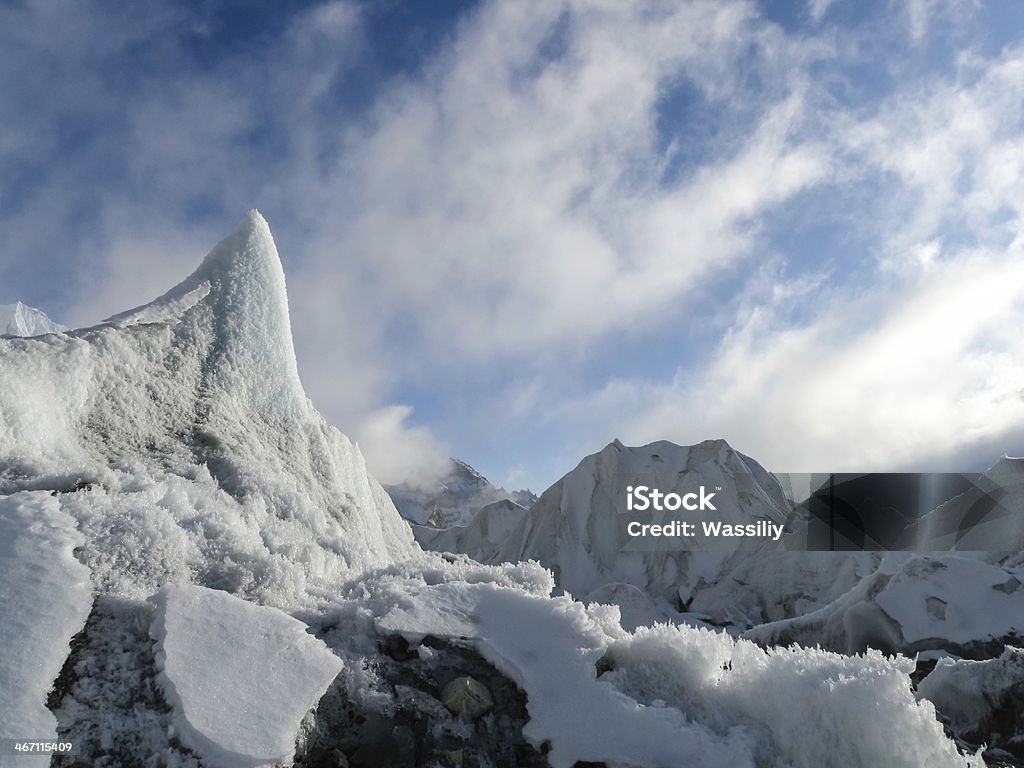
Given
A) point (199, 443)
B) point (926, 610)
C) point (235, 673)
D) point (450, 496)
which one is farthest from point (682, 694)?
point (450, 496)

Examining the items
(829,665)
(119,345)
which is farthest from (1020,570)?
(119,345)

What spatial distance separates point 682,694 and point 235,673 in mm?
3518

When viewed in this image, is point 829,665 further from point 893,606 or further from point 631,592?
point 631,592

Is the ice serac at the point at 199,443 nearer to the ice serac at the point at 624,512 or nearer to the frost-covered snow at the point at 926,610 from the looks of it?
the frost-covered snow at the point at 926,610

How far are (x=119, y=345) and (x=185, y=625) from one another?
4.72m

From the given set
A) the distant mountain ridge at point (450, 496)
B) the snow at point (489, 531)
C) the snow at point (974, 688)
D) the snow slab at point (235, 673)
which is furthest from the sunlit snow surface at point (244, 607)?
the distant mountain ridge at point (450, 496)

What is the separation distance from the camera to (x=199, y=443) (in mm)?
8492

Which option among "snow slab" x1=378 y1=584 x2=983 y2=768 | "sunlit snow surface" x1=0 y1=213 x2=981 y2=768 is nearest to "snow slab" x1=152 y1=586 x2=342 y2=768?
"sunlit snow surface" x1=0 y1=213 x2=981 y2=768

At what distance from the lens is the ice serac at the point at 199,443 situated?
614cm

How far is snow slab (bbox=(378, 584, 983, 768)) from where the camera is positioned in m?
4.84

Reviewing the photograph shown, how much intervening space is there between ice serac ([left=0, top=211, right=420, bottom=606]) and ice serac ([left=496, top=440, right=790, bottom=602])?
1085 inches

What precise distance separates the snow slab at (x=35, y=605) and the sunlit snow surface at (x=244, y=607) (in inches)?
0.6

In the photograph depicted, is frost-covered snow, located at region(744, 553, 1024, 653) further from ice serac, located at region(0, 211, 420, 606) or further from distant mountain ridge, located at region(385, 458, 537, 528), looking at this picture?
distant mountain ridge, located at region(385, 458, 537, 528)

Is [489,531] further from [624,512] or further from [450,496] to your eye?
[450,496]
